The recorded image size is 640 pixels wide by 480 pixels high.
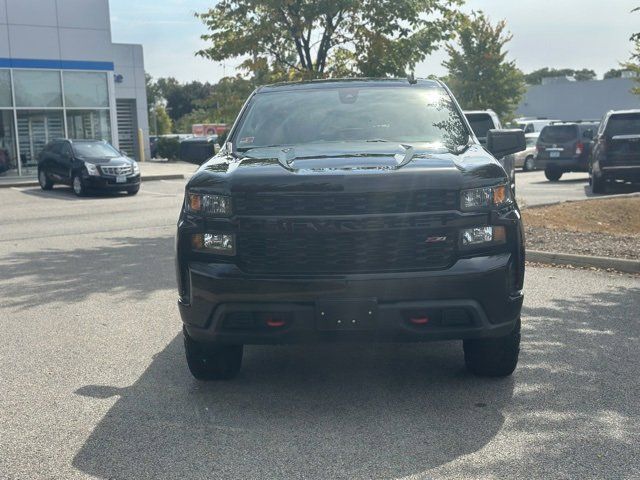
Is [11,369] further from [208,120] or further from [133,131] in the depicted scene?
[133,131]

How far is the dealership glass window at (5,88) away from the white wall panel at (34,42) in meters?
0.72

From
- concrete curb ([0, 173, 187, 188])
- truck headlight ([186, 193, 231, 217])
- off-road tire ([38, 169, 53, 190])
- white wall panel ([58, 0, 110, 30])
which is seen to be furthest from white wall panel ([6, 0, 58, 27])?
truck headlight ([186, 193, 231, 217])

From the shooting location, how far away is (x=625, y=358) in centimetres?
571

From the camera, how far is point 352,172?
464 cm

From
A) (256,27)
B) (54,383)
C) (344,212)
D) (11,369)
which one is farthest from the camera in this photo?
(256,27)

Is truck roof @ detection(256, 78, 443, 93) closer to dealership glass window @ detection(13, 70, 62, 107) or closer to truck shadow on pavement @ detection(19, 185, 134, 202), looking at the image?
truck shadow on pavement @ detection(19, 185, 134, 202)

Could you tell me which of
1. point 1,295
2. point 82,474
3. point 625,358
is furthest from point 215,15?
point 82,474

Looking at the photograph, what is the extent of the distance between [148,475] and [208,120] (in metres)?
13.2

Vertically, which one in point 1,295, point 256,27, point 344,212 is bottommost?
point 1,295

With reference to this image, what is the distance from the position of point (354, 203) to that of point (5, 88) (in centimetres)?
2860

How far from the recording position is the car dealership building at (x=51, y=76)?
3028 centimetres

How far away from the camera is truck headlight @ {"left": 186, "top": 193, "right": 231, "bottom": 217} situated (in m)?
4.72

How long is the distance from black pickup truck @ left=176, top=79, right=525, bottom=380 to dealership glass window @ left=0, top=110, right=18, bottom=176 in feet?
90.7

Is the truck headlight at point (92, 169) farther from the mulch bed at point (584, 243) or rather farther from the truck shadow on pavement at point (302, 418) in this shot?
the truck shadow on pavement at point (302, 418)
